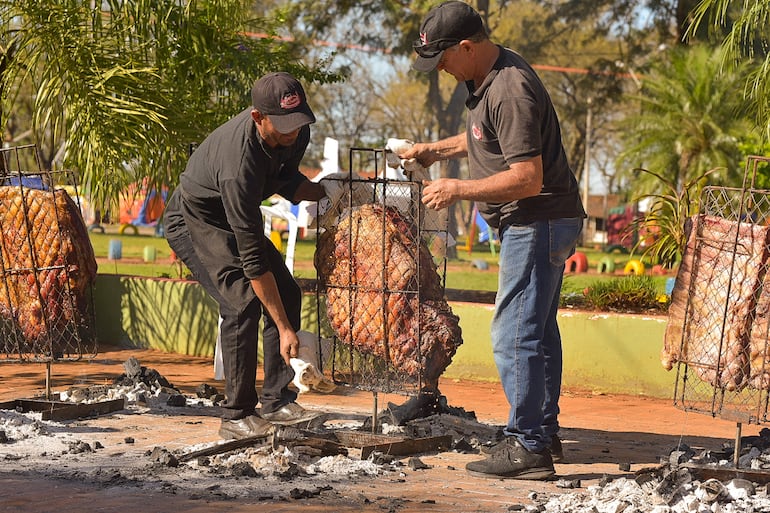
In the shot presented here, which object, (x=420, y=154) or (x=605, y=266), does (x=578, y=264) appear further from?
(x=420, y=154)

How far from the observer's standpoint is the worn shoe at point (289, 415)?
5945mm

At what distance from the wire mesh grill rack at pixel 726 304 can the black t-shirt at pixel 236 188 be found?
2.11m

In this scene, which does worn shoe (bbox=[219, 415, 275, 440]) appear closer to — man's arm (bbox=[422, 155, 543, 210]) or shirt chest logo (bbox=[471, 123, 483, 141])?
man's arm (bbox=[422, 155, 543, 210])

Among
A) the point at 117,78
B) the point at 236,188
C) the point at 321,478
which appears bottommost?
the point at 321,478

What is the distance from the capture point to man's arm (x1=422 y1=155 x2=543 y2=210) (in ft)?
16.5

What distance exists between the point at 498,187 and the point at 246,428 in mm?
1957

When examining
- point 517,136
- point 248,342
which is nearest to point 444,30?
point 517,136

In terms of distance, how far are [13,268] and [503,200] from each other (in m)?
3.33

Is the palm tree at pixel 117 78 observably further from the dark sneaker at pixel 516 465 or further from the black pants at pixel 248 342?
the dark sneaker at pixel 516 465

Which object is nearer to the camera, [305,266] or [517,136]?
[517,136]

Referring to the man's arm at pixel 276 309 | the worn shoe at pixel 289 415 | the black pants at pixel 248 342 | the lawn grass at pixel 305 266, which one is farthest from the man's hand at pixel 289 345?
the lawn grass at pixel 305 266

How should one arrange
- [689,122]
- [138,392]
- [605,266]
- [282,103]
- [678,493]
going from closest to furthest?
[678,493] < [282,103] < [138,392] < [605,266] < [689,122]

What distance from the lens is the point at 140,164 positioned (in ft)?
33.1

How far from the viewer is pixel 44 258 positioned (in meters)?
6.67
